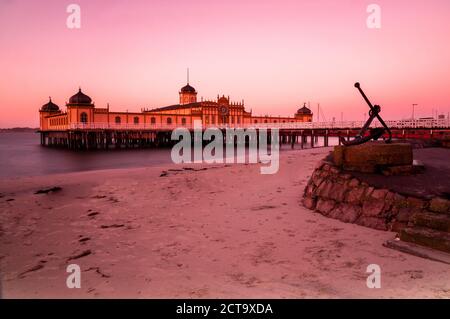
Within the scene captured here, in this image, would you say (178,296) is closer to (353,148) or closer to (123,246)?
(123,246)

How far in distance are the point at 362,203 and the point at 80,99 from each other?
163 feet

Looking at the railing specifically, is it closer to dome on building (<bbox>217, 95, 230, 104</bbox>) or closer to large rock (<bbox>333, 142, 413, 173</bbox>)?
dome on building (<bbox>217, 95, 230, 104</bbox>)

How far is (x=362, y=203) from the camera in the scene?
6.91m

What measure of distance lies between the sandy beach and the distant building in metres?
42.2

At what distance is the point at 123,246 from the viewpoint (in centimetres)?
618

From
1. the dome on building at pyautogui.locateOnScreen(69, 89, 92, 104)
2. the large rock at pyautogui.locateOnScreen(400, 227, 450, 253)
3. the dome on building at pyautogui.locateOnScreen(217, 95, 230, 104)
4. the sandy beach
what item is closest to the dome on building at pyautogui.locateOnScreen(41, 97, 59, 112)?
the dome on building at pyautogui.locateOnScreen(69, 89, 92, 104)

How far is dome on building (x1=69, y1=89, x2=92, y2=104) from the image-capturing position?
158ft

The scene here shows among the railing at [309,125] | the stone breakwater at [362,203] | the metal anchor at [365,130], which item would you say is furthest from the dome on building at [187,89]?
the stone breakwater at [362,203]

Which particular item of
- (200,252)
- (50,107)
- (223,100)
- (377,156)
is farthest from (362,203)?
(50,107)

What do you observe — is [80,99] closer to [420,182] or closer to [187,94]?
[187,94]

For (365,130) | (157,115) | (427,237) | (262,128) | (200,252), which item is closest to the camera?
(427,237)

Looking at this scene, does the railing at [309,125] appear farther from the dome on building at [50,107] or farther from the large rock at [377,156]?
the large rock at [377,156]

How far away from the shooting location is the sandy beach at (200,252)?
4.35 meters
